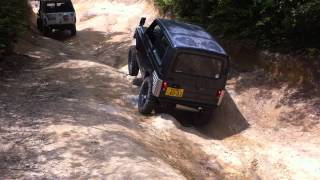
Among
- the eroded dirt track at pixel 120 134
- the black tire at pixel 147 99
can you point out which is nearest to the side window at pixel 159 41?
the black tire at pixel 147 99

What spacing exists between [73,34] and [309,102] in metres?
13.9

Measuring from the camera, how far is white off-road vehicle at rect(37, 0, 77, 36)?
21047 mm

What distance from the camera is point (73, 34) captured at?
21875 mm

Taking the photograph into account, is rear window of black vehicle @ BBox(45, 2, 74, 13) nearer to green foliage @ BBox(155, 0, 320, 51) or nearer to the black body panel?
green foliage @ BBox(155, 0, 320, 51)

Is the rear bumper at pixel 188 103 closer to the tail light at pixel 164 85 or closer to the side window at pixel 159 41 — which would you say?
the tail light at pixel 164 85

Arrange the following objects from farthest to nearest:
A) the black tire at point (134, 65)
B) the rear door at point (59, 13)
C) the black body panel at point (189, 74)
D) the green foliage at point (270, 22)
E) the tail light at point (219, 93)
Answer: the rear door at point (59, 13)
the black tire at point (134, 65)
the green foliage at point (270, 22)
the tail light at point (219, 93)
the black body panel at point (189, 74)

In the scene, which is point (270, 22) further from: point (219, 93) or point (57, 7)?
point (57, 7)

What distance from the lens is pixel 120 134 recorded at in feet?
27.2

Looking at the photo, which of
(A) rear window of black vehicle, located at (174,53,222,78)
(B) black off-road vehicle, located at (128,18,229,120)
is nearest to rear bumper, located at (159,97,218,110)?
(B) black off-road vehicle, located at (128,18,229,120)

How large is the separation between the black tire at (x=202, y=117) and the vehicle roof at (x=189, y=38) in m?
1.38

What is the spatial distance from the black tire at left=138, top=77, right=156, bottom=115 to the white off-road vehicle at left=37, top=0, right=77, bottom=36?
463 inches

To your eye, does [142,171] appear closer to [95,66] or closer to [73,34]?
[95,66]

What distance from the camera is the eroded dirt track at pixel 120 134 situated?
6.93m

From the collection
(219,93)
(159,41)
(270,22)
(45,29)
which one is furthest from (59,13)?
(219,93)
